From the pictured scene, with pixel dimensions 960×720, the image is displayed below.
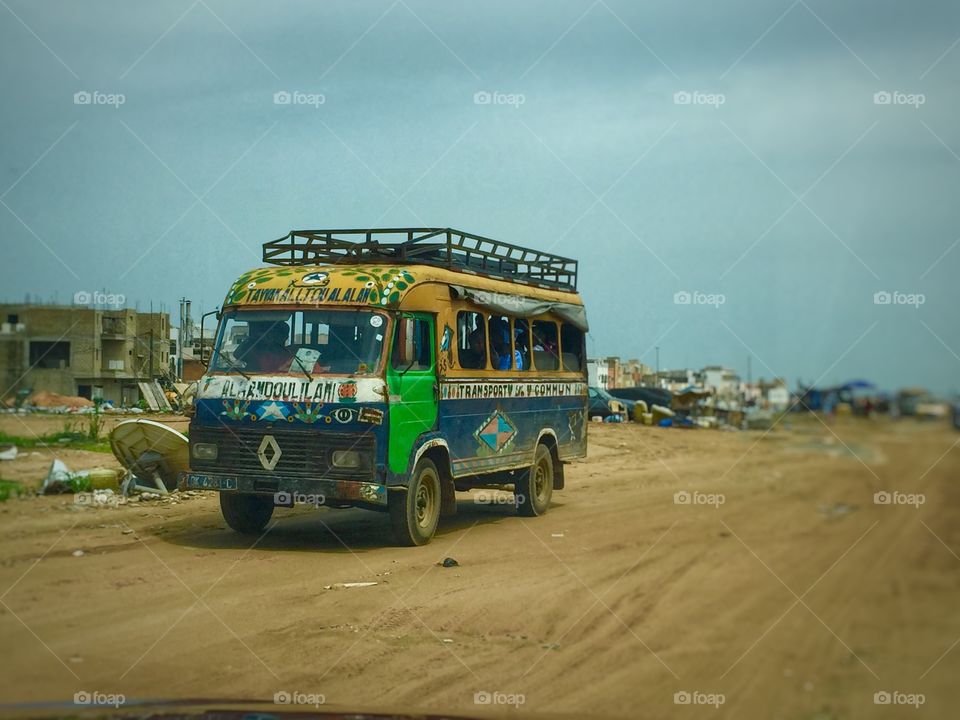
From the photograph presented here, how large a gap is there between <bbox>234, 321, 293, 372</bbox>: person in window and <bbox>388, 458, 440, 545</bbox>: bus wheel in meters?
1.89

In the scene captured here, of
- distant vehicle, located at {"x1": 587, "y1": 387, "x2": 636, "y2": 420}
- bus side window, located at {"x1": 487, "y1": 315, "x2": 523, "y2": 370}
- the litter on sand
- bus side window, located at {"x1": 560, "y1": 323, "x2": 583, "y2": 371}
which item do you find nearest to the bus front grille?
the litter on sand

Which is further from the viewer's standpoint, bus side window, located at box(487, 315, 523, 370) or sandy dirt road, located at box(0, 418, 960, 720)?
bus side window, located at box(487, 315, 523, 370)

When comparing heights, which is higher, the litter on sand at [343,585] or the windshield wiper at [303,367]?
the windshield wiper at [303,367]

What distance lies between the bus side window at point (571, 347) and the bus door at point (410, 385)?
14.5 ft

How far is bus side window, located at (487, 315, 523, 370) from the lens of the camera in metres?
12.6

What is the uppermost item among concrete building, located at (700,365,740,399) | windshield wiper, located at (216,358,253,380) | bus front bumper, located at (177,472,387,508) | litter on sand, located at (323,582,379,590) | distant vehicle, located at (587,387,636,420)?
windshield wiper, located at (216,358,253,380)

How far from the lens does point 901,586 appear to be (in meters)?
3.61

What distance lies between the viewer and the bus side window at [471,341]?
38.5 feet

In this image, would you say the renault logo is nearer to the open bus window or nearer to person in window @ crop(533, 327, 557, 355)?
the open bus window

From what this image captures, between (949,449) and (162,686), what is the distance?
447 centimetres

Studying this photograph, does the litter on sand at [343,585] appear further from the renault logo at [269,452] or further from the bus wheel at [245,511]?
the bus wheel at [245,511]

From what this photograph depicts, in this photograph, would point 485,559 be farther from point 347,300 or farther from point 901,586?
point 901,586

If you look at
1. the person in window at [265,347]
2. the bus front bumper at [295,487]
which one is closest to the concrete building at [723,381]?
the bus front bumper at [295,487]

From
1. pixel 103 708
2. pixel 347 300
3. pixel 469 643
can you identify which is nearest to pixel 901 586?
pixel 103 708
